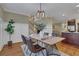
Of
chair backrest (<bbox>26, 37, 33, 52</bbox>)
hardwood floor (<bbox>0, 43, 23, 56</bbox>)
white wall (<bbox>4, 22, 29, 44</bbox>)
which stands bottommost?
hardwood floor (<bbox>0, 43, 23, 56</bbox>)

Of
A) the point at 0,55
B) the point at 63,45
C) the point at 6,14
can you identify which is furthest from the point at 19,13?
the point at 63,45

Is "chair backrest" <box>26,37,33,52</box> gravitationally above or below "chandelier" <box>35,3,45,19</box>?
below

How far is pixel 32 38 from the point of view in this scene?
202 cm

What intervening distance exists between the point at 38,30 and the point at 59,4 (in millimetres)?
598

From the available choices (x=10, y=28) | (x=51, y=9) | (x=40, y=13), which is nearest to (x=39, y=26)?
(x=40, y=13)

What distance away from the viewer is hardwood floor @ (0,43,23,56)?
196 centimetres

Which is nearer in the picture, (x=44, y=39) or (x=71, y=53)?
(x=71, y=53)

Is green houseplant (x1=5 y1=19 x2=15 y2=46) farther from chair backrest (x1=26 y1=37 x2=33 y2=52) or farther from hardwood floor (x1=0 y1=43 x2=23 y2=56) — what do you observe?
chair backrest (x1=26 y1=37 x2=33 y2=52)

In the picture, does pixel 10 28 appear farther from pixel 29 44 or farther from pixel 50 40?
pixel 50 40

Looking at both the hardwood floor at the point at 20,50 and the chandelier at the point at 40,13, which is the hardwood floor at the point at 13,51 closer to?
the hardwood floor at the point at 20,50

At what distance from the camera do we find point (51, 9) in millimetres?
2021

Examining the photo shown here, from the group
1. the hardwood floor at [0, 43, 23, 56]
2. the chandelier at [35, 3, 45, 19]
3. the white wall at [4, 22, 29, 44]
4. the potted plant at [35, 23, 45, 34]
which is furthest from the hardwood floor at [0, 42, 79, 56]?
the chandelier at [35, 3, 45, 19]

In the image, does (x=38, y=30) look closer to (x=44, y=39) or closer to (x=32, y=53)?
(x=44, y=39)

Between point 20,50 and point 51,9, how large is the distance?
0.94 metres
